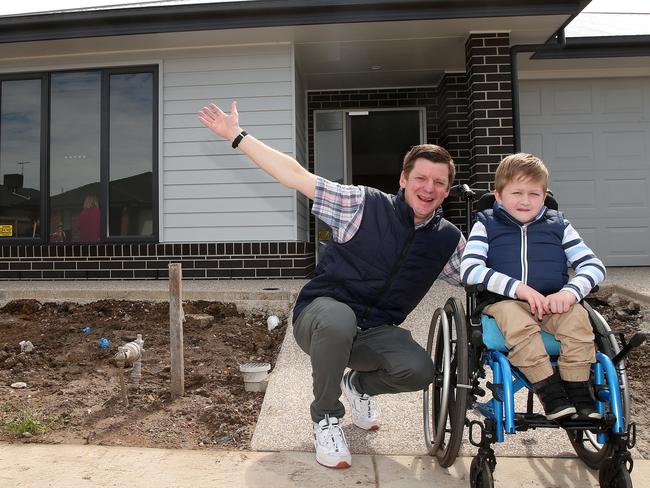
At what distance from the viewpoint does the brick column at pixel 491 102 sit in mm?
6285

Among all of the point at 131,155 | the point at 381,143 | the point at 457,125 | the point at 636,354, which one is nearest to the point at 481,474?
the point at 636,354

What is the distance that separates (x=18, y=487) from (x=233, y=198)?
4687 mm

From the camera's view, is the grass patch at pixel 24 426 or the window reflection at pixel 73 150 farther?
the window reflection at pixel 73 150

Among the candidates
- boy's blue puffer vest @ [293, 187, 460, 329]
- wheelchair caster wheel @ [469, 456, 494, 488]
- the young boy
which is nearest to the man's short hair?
boy's blue puffer vest @ [293, 187, 460, 329]

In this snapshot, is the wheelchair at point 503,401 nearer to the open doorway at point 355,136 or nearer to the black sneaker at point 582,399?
the black sneaker at point 582,399

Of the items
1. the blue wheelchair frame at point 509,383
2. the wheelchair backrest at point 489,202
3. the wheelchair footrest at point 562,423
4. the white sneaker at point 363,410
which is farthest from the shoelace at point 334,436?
the wheelchair backrest at point 489,202

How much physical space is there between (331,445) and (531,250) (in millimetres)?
1165

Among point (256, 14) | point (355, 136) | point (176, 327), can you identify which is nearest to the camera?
point (176, 327)

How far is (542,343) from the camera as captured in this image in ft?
6.51

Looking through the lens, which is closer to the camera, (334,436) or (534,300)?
(534,300)

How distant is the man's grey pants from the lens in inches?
94.2

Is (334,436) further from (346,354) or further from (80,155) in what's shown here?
(80,155)

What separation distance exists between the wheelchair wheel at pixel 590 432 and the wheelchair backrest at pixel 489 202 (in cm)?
46

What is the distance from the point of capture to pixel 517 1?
5.70 meters
